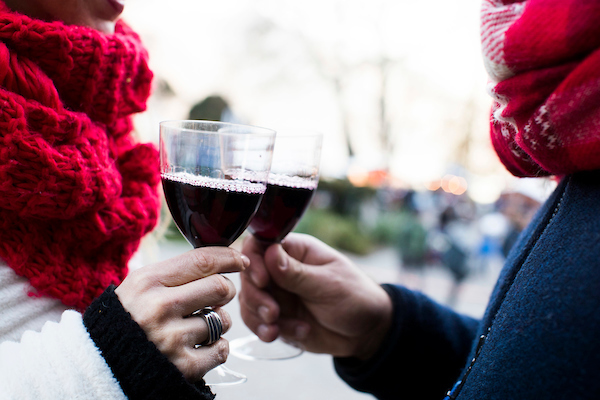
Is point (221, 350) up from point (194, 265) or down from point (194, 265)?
down

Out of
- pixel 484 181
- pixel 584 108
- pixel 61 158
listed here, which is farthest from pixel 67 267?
pixel 484 181

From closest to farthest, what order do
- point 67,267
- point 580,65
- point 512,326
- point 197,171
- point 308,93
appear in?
point 580,65, point 512,326, point 197,171, point 67,267, point 308,93

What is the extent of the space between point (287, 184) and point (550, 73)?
0.86 m

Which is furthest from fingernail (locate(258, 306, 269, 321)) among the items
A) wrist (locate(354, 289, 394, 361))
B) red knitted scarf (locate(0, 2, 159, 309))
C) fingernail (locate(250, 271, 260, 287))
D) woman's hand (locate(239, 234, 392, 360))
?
red knitted scarf (locate(0, 2, 159, 309))

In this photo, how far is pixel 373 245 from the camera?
13344 millimetres

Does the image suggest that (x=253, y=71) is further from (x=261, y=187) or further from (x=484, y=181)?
(x=261, y=187)

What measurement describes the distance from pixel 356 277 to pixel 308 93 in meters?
19.1

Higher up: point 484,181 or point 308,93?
point 308,93

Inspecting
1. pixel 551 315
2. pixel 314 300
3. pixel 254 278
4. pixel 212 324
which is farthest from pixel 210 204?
pixel 314 300

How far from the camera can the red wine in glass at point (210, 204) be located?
1.03 metres

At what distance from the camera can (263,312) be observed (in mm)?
1668

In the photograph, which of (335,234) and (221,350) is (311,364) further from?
(335,234)

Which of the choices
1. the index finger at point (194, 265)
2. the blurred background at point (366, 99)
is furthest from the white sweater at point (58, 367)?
the blurred background at point (366, 99)

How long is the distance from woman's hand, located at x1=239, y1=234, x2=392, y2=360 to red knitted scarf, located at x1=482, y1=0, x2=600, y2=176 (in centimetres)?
99
